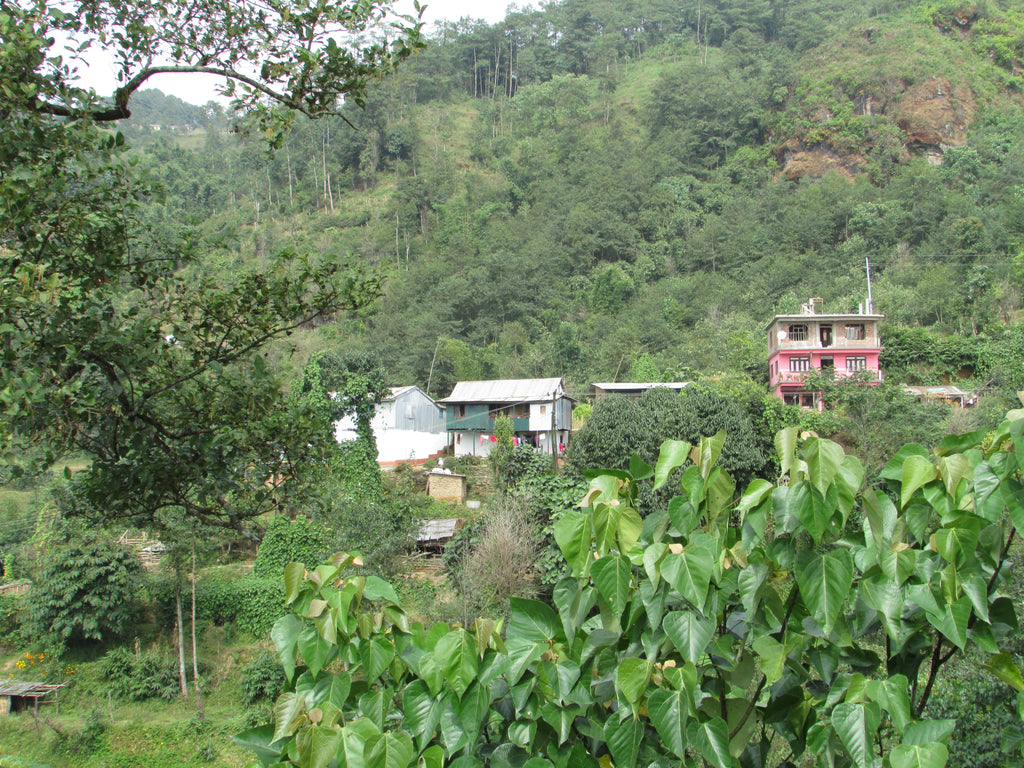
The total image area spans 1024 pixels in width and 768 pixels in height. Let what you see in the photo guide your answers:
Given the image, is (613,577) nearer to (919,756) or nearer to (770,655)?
(770,655)

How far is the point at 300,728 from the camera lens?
4.22ft

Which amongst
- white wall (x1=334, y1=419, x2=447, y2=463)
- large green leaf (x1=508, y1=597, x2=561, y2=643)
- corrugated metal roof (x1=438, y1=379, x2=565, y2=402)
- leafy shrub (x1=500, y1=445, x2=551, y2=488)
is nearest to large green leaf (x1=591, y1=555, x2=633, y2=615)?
large green leaf (x1=508, y1=597, x2=561, y2=643)

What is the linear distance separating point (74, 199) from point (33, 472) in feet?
4.06

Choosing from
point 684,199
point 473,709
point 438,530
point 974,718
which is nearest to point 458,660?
point 473,709

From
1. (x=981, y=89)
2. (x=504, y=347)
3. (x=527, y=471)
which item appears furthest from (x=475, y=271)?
(x=981, y=89)

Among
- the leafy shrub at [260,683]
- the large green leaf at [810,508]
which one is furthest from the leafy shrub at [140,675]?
the large green leaf at [810,508]

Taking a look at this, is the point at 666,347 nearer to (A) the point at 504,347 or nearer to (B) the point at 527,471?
(A) the point at 504,347

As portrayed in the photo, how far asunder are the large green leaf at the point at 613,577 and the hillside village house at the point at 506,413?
25871 millimetres

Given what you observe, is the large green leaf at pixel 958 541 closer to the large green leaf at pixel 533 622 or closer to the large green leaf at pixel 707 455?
the large green leaf at pixel 707 455

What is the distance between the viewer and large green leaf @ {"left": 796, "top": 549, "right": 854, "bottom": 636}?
48.0 inches

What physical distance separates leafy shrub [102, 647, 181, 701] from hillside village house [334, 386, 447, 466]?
12.9m

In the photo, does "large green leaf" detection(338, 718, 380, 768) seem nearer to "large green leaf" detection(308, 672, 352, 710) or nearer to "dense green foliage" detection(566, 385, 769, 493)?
"large green leaf" detection(308, 672, 352, 710)

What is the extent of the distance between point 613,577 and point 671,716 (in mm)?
265

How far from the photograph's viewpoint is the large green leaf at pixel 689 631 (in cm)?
126
